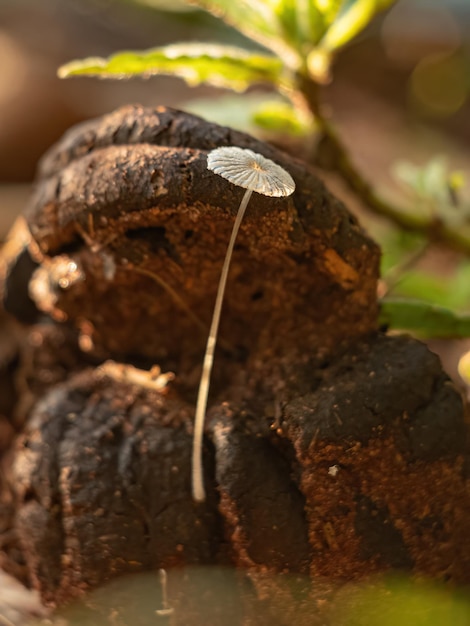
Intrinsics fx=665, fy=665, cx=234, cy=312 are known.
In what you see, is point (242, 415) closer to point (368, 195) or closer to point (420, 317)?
point (420, 317)

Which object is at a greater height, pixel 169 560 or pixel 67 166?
pixel 67 166

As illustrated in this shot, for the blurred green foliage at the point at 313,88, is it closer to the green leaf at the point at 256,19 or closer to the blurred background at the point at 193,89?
the green leaf at the point at 256,19

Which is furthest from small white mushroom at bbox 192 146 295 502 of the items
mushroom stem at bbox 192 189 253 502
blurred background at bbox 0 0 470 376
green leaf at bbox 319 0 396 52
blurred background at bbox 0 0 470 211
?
blurred background at bbox 0 0 470 211

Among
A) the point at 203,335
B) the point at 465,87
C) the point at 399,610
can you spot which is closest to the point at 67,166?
the point at 203,335

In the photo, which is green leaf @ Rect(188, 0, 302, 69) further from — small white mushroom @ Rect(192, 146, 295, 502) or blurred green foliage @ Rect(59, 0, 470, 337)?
small white mushroom @ Rect(192, 146, 295, 502)

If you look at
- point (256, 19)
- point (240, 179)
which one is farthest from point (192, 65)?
point (240, 179)

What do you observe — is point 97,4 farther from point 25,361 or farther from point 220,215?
point 220,215
